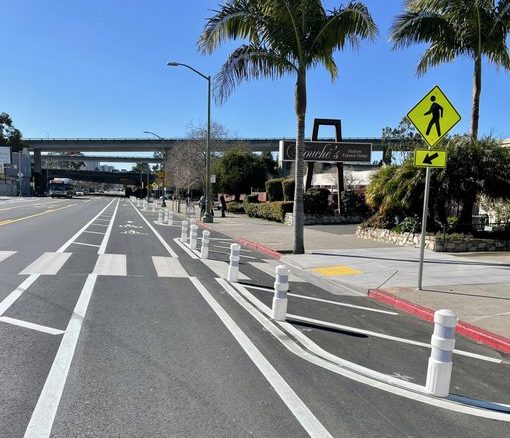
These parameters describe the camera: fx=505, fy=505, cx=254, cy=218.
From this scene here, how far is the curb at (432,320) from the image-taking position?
658cm

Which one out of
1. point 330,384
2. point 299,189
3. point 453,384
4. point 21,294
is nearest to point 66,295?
point 21,294

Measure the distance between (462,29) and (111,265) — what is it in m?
14.6

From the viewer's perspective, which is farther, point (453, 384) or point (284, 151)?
point (284, 151)

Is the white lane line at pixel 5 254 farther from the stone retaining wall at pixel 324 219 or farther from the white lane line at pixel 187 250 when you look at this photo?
the stone retaining wall at pixel 324 219

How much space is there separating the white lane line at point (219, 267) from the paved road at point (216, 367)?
1489 millimetres

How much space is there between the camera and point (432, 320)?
7914 millimetres

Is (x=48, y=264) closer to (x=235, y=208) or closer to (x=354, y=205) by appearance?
(x=354, y=205)

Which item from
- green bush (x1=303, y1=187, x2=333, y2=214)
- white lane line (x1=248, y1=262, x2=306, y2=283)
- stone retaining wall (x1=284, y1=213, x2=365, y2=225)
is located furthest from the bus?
white lane line (x1=248, y1=262, x2=306, y2=283)

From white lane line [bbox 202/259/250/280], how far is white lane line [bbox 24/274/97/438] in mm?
4506

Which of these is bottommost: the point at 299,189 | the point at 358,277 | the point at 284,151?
the point at 358,277

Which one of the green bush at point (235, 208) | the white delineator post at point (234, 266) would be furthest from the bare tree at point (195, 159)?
the white delineator post at point (234, 266)

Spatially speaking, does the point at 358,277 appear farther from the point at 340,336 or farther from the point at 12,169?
the point at 12,169

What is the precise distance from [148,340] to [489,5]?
1732 cm

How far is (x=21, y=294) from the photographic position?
837 cm
